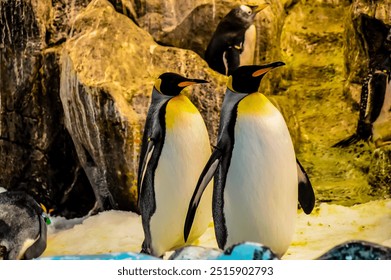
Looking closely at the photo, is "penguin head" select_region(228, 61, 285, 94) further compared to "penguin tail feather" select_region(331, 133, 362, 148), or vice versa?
"penguin tail feather" select_region(331, 133, 362, 148)

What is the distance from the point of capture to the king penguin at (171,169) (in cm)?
317

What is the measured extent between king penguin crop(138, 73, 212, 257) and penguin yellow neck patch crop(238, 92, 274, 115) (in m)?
0.21

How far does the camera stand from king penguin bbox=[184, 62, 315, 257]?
3027 millimetres

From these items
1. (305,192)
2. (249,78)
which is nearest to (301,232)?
(305,192)

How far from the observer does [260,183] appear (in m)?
3.04

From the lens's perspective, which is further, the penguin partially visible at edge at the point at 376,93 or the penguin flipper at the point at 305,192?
the penguin partially visible at edge at the point at 376,93

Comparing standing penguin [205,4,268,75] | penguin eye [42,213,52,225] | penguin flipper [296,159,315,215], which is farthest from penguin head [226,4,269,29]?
penguin eye [42,213,52,225]

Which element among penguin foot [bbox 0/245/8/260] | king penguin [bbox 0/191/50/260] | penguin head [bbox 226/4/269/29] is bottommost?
penguin foot [bbox 0/245/8/260]

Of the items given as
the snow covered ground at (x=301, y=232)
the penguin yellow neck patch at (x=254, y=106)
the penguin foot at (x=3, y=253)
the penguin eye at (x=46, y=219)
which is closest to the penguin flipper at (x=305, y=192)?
the snow covered ground at (x=301, y=232)

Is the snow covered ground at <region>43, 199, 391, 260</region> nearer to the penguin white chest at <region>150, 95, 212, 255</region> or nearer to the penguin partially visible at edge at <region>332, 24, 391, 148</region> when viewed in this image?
the penguin white chest at <region>150, 95, 212, 255</region>

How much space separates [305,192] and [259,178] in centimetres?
27

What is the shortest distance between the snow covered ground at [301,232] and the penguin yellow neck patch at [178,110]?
45cm

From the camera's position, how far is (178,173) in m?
3.17

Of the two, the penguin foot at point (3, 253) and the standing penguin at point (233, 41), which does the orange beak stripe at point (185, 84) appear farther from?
the penguin foot at point (3, 253)
